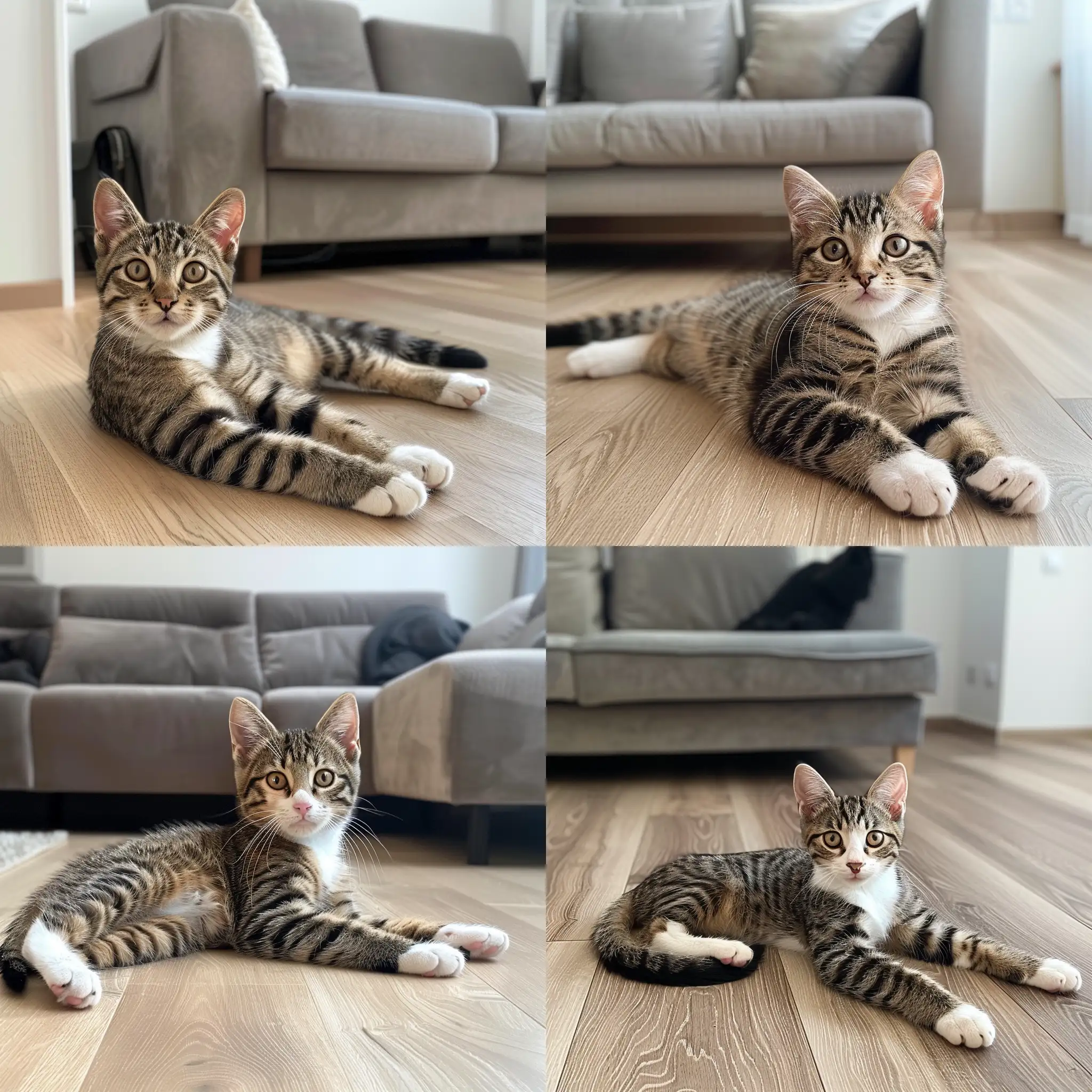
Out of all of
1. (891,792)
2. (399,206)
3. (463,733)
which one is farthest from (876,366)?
(399,206)

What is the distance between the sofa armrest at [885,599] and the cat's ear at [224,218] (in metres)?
1.34

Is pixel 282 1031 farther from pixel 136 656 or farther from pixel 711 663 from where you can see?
pixel 711 663

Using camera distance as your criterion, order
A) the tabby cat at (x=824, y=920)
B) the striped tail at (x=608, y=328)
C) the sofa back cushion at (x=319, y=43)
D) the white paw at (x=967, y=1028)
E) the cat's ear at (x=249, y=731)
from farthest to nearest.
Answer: the sofa back cushion at (x=319, y=43), the striped tail at (x=608, y=328), the cat's ear at (x=249, y=731), the tabby cat at (x=824, y=920), the white paw at (x=967, y=1028)

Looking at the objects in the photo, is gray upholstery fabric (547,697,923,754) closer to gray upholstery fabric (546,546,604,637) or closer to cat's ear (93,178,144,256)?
gray upholstery fabric (546,546,604,637)

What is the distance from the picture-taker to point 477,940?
1272mm

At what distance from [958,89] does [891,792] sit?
1820 mm

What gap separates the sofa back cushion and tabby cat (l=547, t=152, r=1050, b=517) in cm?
123

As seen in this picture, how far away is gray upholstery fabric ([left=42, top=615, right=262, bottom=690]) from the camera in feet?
4.78

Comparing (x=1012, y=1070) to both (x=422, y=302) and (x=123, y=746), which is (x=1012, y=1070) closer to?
(x=123, y=746)

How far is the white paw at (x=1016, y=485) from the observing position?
3.66ft

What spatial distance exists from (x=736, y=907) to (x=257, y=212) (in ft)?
5.98

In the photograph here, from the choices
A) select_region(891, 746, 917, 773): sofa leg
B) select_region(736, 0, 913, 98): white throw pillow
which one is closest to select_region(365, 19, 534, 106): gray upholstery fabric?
select_region(736, 0, 913, 98): white throw pillow

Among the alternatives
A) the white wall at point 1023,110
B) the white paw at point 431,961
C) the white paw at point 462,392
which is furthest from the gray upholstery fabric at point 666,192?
the white paw at point 431,961

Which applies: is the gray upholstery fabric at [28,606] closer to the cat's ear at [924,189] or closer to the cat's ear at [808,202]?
the cat's ear at [808,202]
